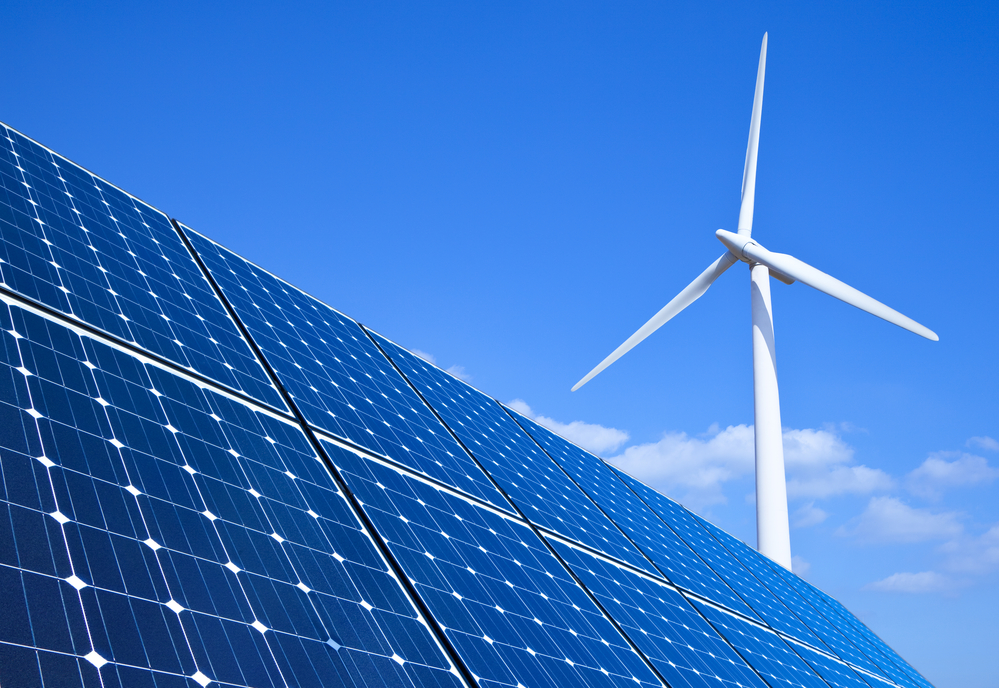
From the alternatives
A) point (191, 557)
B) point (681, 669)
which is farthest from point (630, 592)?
point (191, 557)

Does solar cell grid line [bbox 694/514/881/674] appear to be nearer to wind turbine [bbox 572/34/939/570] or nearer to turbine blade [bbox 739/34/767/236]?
wind turbine [bbox 572/34/939/570]

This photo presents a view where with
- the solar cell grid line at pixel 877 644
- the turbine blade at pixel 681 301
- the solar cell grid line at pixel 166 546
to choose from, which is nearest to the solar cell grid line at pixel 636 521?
the solar cell grid line at pixel 877 644

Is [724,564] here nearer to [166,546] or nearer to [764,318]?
[764,318]

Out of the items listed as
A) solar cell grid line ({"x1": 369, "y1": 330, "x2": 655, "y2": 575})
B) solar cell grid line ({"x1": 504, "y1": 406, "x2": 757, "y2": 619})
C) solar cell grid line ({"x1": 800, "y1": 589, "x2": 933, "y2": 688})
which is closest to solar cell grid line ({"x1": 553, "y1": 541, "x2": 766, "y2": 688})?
solar cell grid line ({"x1": 369, "y1": 330, "x2": 655, "y2": 575})

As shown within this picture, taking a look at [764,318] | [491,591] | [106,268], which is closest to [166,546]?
[491,591]

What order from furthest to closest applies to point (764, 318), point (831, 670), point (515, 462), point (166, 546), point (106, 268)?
point (764, 318) < point (831, 670) < point (515, 462) < point (106, 268) < point (166, 546)

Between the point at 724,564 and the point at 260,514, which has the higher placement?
the point at 724,564
